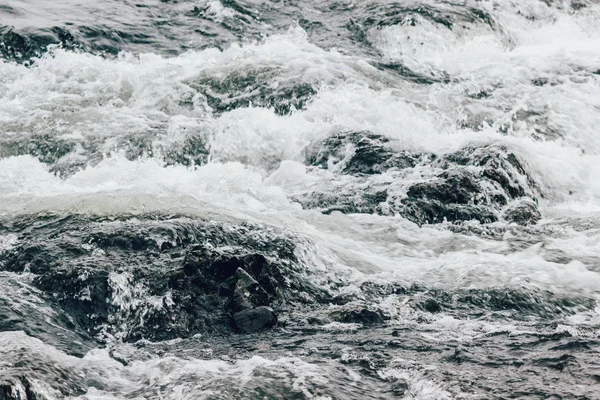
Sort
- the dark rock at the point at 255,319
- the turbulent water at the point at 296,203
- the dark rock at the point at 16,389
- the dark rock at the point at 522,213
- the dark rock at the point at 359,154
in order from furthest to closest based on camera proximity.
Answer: the dark rock at the point at 359,154, the dark rock at the point at 522,213, the dark rock at the point at 255,319, the turbulent water at the point at 296,203, the dark rock at the point at 16,389

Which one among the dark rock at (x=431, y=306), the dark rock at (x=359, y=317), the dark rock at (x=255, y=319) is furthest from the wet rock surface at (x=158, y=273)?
the dark rock at (x=431, y=306)

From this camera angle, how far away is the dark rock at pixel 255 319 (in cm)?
539

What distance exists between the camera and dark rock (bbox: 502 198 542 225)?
7902mm

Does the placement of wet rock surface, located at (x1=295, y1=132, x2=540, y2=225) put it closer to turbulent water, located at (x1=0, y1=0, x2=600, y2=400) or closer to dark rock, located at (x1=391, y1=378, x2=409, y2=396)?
turbulent water, located at (x1=0, y1=0, x2=600, y2=400)

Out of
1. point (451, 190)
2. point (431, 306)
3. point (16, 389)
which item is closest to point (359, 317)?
point (431, 306)

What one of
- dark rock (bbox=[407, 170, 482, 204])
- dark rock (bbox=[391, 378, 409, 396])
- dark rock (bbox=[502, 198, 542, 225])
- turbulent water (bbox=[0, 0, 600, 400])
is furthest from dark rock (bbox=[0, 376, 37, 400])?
dark rock (bbox=[502, 198, 542, 225])

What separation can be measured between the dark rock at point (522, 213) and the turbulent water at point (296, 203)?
0.09ft

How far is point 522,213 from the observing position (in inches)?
315

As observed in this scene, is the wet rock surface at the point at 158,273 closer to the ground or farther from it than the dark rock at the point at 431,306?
closer to the ground

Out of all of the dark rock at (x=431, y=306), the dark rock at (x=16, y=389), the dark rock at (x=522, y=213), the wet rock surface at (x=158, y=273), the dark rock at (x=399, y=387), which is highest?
the dark rock at (x=399, y=387)

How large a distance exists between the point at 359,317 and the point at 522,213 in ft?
10.3

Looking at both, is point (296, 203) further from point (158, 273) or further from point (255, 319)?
point (255, 319)

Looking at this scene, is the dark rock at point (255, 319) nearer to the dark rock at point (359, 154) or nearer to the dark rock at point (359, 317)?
the dark rock at point (359, 317)

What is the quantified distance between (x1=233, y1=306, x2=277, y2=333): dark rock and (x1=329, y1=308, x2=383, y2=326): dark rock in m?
0.44
